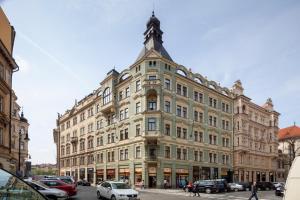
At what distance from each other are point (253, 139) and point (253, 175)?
7214 mm

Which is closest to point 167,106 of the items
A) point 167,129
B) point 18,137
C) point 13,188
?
point 167,129

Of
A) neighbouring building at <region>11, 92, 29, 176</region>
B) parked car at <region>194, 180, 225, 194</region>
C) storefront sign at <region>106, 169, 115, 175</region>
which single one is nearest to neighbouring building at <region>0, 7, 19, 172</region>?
neighbouring building at <region>11, 92, 29, 176</region>

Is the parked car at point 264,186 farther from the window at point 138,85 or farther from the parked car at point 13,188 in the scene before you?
the parked car at point 13,188

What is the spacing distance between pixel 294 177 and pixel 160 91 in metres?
41.1

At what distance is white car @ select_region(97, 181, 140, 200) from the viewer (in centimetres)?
2231

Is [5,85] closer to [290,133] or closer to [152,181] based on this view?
[152,181]

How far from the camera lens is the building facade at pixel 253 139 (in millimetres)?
64875

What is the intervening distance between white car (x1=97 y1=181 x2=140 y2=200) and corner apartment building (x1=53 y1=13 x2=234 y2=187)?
2264 centimetres

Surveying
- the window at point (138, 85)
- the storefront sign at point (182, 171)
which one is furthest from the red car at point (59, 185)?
the storefront sign at point (182, 171)

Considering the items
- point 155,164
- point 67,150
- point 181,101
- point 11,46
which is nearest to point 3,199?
point 11,46

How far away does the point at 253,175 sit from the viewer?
2763 inches

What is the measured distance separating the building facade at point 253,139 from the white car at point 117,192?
4170cm

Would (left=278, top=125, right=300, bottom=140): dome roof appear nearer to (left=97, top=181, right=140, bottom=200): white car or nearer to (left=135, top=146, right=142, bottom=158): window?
(left=135, top=146, right=142, bottom=158): window

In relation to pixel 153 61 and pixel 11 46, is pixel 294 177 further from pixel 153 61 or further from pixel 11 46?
pixel 153 61
